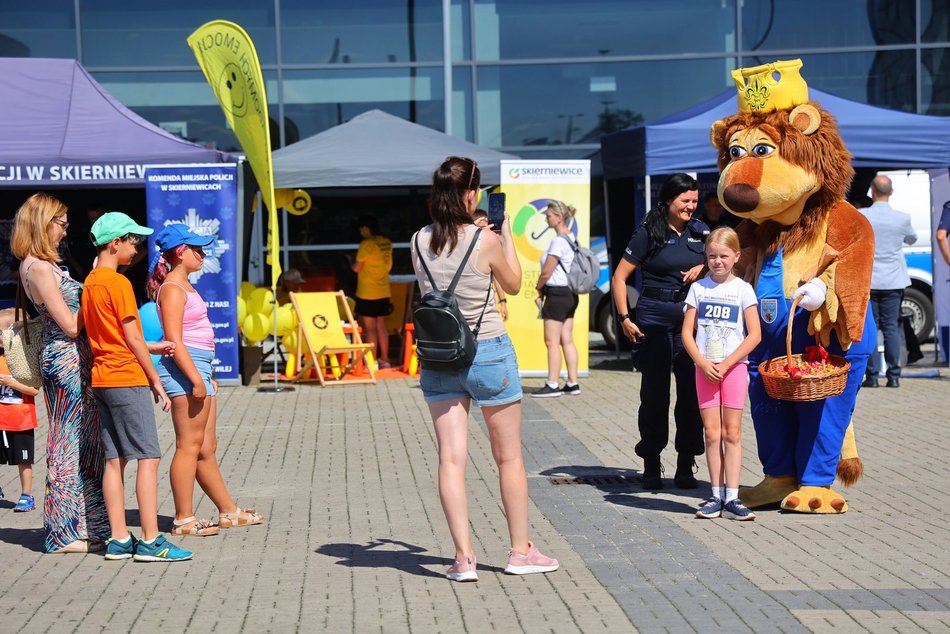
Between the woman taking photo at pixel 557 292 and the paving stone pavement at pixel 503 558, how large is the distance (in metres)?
2.77

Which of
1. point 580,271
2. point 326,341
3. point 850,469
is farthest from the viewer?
point 326,341

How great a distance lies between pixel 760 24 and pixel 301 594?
664 inches

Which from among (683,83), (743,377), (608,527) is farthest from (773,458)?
(683,83)

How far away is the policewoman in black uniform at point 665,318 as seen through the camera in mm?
8039

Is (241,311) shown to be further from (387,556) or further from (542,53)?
(542,53)

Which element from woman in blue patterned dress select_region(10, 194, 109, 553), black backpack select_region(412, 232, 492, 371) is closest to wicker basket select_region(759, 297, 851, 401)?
black backpack select_region(412, 232, 492, 371)

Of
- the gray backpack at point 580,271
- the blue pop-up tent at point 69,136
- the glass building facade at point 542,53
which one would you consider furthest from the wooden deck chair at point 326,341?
the glass building facade at point 542,53

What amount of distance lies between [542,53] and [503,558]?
50.2ft

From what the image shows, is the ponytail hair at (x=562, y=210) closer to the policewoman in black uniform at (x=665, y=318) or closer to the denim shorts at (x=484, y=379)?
the policewoman in black uniform at (x=665, y=318)

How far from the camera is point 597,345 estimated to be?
61.2ft

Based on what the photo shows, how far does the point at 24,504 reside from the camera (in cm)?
793

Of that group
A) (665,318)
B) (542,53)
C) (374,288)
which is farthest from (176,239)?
(542,53)

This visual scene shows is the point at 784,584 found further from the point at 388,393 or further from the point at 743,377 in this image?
the point at 388,393

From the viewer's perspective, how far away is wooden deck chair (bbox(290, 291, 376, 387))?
14.0 meters
